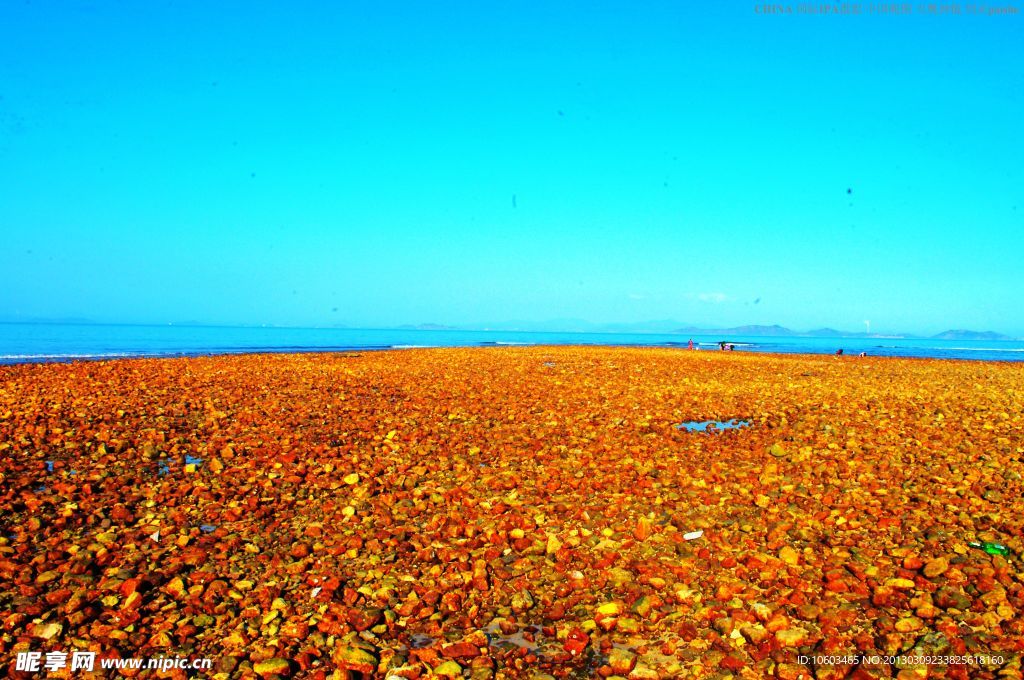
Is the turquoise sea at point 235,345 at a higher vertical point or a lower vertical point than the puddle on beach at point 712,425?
higher

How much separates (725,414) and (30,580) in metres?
13.6

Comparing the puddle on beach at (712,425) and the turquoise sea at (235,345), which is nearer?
the puddle on beach at (712,425)

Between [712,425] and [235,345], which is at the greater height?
[235,345]

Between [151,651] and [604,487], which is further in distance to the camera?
[604,487]

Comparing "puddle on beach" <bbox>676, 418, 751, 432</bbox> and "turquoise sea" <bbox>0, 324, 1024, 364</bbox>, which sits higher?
"turquoise sea" <bbox>0, 324, 1024, 364</bbox>

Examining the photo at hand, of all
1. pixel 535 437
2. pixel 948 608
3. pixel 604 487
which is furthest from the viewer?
pixel 535 437

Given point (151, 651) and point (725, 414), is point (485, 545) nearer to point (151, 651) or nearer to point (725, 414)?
point (151, 651)

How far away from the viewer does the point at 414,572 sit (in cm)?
539

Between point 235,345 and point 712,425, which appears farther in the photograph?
point 235,345

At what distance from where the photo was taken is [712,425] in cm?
1295

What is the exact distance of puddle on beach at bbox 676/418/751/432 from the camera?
12502 millimetres

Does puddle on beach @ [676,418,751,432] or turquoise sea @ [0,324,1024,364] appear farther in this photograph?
turquoise sea @ [0,324,1024,364]

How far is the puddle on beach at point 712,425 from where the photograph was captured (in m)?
12.5

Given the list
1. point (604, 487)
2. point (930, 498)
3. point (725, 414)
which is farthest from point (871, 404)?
point (604, 487)
